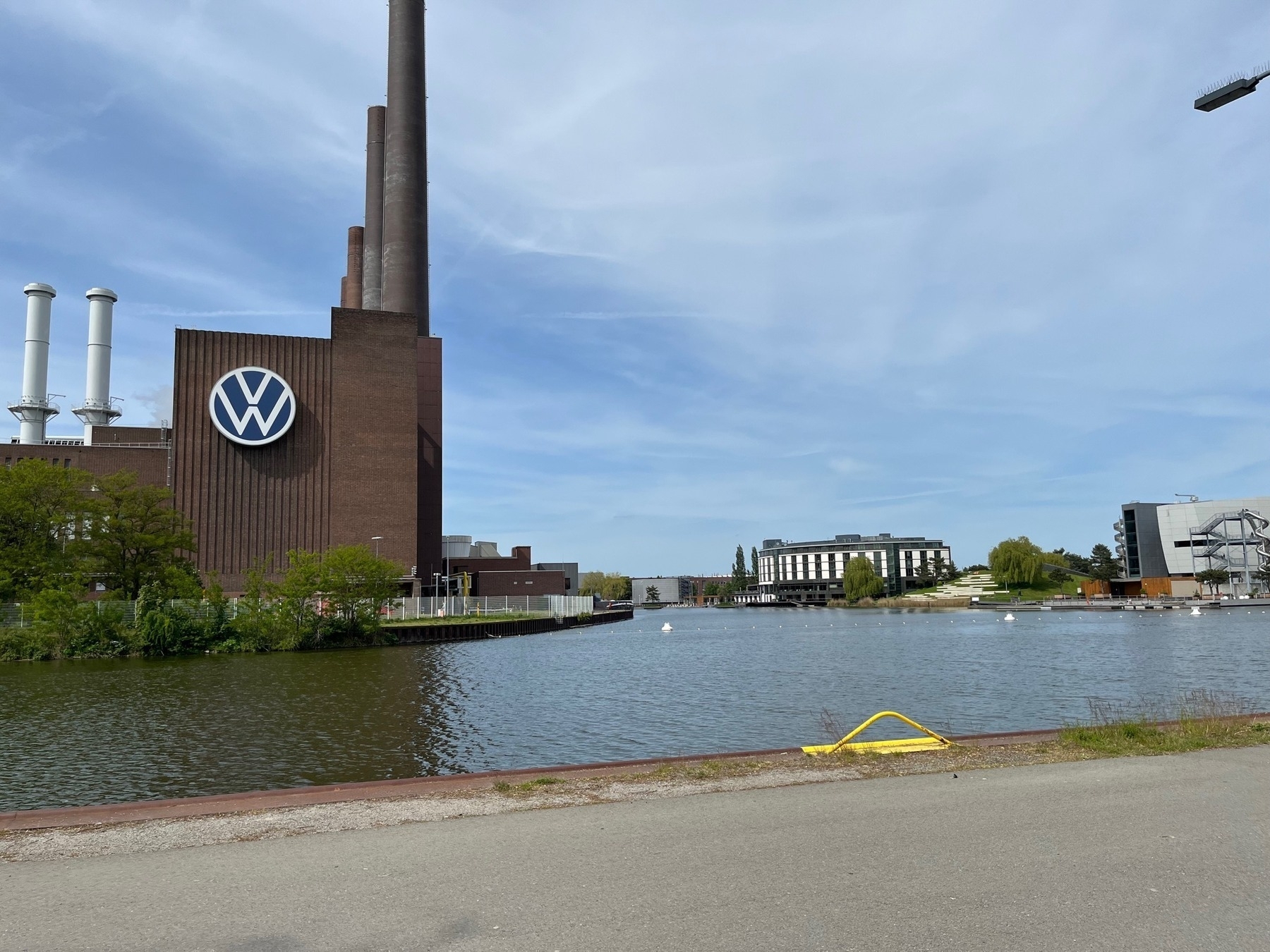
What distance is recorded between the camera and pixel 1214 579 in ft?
495

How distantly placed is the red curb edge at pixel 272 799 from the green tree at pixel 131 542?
176 feet

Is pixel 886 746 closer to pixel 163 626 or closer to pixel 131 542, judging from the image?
pixel 163 626

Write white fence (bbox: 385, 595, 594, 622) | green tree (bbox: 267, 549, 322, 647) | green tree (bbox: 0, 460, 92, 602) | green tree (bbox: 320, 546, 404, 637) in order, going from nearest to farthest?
green tree (bbox: 0, 460, 92, 602)
green tree (bbox: 267, 549, 322, 647)
green tree (bbox: 320, 546, 404, 637)
white fence (bbox: 385, 595, 594, 622)

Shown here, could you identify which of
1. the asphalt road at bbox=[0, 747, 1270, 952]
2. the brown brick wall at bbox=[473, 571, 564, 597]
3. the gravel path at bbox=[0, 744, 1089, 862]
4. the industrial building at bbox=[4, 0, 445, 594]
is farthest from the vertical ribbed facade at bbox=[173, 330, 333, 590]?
the asphalt road at bbox=[0, 747, 1270, 952]

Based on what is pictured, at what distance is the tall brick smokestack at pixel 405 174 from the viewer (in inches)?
3733

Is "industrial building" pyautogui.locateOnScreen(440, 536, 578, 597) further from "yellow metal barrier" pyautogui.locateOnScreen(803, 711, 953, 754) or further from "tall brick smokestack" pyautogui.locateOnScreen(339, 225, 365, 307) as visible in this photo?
"yellow metal barrier" pyautogui.locateOnScreen(803, 711, 953, 754)

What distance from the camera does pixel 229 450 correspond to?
84188 mm

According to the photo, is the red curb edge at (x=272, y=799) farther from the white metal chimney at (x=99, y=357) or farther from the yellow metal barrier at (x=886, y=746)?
the white metal chimney at (x=99, y=357)

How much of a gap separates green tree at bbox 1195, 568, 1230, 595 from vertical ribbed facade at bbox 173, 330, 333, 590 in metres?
140

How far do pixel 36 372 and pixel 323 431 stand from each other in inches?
1693

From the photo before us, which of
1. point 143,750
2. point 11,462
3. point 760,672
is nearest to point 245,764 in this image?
point 143,750

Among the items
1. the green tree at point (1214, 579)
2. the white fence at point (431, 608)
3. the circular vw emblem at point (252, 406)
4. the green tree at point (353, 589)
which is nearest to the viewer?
the white fence at point (431, 608)

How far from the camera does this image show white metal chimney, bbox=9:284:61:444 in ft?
339

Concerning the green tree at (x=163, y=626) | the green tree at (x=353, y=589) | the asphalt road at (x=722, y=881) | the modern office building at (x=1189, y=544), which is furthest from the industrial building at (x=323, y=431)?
the modern office building at (x=1189, y=544)
